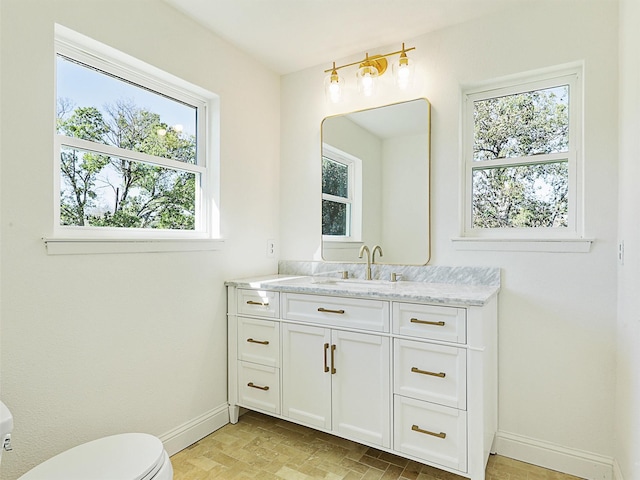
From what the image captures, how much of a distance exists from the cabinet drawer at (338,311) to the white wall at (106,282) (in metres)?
0.56

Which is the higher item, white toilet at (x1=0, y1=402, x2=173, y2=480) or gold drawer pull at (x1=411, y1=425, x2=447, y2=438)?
white toilet at (x1=0, y1=402, x2=173, y2=480)

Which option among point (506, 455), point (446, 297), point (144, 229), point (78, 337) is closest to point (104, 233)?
point (144, 229)

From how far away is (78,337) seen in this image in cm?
169

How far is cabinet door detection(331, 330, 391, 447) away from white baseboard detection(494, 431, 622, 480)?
73cm

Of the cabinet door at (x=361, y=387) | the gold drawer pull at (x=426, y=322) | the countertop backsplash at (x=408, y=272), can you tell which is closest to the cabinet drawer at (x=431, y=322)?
the gold drawer pull at (x=426, y=322)

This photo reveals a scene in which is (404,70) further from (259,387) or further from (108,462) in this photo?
(108,462)

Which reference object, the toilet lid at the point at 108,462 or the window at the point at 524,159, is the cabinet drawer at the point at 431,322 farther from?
the toilet lid at the point at 108,462


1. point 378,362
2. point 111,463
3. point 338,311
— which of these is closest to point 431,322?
point 378,362

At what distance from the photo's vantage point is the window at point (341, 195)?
2.62m

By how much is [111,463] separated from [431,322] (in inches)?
54.4

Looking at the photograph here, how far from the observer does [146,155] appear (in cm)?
208

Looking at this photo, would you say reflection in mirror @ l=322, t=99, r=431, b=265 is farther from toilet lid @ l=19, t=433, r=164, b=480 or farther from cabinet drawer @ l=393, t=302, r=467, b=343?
toilet lid @ l=19, t=433, r=164, b=480

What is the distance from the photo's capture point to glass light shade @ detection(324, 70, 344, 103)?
8.36ft

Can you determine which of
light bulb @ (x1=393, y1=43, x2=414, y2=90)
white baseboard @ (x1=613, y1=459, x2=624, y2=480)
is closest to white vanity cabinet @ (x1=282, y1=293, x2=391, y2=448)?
white baseboard @ (x1=613, y1=459, x2=624, y2=480)
